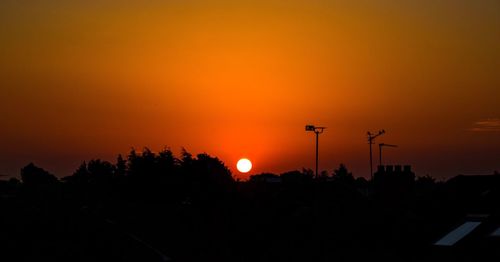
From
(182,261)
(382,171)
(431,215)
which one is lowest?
(182,261)

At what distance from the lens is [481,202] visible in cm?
4434

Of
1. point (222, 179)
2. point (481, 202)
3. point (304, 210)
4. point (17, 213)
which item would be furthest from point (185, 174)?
point (481, 202)

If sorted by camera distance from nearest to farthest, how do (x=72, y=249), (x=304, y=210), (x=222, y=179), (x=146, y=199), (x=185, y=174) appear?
(x=72, y=249)
(x=304, y=210)
(x=222, y=179)
(x=185, y=174)
(x=146, y=199)

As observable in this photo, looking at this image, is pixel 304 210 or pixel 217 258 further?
pixel 304 210

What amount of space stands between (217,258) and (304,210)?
11661mm

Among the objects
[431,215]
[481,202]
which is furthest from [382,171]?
[481,202]

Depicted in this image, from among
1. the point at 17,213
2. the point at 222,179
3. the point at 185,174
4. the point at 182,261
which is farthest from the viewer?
the point at 185,174

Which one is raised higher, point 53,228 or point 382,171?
point 382,171

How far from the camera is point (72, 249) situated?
43.2 meters

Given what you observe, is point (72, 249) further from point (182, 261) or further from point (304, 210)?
point (304, 210)

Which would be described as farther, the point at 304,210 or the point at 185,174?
the point at 185,174

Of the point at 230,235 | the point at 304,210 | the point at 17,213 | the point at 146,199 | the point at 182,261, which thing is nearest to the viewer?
the point at 182,261

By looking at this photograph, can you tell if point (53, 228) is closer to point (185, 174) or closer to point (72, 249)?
point (72, 249)

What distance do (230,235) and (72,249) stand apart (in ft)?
33.3
